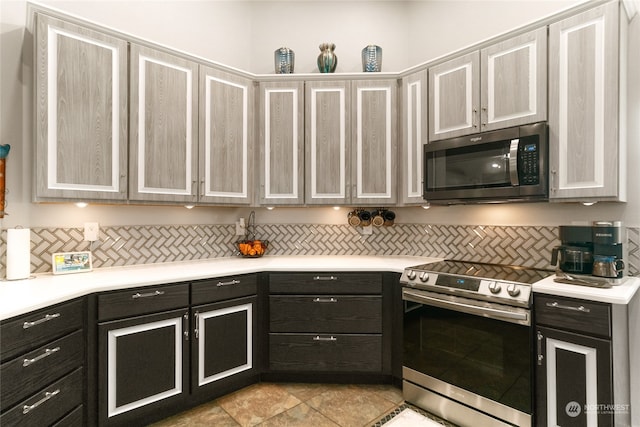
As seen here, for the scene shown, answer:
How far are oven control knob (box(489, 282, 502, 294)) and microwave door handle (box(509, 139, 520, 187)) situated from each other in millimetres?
650

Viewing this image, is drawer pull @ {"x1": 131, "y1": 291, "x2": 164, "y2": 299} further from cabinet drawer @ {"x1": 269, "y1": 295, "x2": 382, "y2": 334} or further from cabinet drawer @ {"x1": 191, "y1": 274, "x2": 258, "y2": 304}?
cabinet drawer @ {"x1": 269, "y1": 295, "x2": 382, "y2": 334}

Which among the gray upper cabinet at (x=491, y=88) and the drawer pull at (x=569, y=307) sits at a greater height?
the gray upper cabinet at (x=491, y=88)

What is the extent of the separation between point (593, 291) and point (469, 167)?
1.02 meters

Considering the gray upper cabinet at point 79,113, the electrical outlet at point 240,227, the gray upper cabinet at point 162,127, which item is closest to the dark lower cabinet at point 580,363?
the electrical outlet at point 240,227

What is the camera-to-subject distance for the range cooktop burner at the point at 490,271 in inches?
78.8

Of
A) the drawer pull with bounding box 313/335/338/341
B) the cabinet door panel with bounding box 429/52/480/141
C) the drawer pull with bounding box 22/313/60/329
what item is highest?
the cabinet door panel with bounding box 429/52/480/141

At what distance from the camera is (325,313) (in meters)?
2.45

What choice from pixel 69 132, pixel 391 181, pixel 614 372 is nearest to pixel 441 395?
pixel 614 372

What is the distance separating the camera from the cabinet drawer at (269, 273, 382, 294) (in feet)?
7.99

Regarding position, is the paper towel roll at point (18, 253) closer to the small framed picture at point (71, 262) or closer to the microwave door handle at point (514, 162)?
the small framed picture at point (71, 262)

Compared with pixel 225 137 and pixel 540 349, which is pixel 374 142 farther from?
pixel 540 349

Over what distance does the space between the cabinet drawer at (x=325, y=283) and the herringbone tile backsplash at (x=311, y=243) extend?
2.27 feet

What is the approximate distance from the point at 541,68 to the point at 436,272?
1.44 metres

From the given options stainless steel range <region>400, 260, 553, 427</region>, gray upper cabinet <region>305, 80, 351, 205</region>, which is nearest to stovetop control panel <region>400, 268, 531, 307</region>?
stainless steel range <region>400, 260, 553, 427</region>
